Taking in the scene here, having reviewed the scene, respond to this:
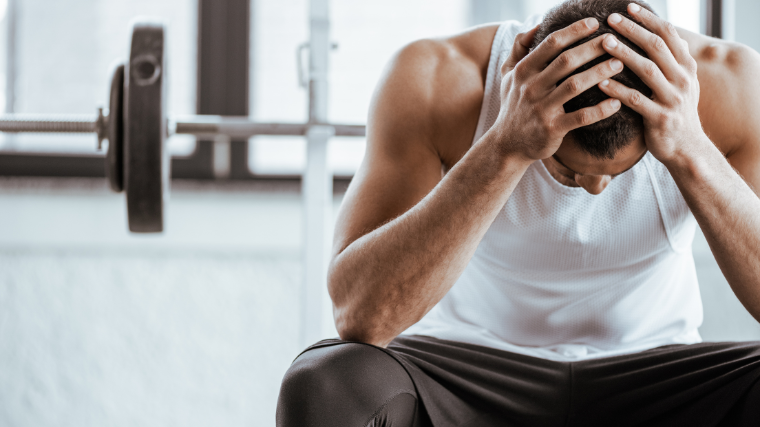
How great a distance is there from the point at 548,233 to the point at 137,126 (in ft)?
2.42

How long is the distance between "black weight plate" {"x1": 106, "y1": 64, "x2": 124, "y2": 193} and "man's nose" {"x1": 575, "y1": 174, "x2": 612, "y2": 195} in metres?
0.85

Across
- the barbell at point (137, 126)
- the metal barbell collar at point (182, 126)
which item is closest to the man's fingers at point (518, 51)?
the metal barbell collar at point (182, 126)

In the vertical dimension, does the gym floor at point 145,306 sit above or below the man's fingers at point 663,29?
below

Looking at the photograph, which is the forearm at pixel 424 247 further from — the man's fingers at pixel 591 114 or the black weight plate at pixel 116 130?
the black weight plate at pixel 116 130

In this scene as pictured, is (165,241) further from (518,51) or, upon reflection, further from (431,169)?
(518,51)

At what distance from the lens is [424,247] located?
2.30ft

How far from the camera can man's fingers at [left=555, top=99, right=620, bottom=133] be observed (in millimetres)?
620

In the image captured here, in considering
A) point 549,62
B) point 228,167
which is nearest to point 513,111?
point 549,62

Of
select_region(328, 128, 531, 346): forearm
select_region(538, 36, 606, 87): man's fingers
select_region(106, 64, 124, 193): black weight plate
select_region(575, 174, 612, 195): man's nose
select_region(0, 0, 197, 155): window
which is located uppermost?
select_region(0, 0, 197, 155): window

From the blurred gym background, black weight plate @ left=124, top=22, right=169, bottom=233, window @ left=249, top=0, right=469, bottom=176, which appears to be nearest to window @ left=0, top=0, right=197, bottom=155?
the blurred gym background

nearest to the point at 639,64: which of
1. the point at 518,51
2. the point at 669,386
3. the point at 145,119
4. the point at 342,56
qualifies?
the point at 518,51

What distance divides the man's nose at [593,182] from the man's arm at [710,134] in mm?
110

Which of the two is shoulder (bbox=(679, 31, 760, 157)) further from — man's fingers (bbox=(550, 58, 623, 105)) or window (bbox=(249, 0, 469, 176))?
window (bbox=(249, 0, 469, 176))

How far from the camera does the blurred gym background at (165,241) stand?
163cm
